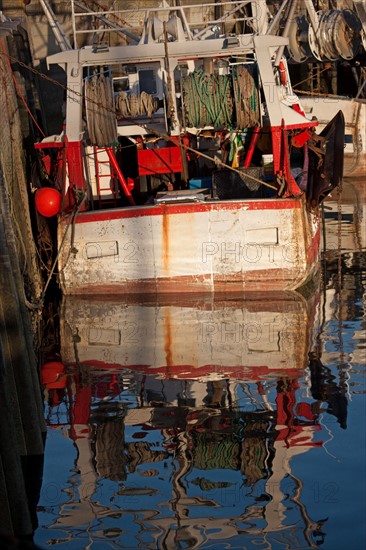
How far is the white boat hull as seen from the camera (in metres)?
14.3

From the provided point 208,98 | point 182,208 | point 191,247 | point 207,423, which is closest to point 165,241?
point 191,247

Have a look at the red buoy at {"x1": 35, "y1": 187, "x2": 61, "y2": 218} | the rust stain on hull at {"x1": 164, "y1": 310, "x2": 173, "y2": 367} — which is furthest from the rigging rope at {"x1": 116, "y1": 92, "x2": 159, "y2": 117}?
the rust stain on hull at {"x1": 164, "y1": 310, "x2": 173, "y2": 367}

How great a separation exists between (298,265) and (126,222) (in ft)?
7.54

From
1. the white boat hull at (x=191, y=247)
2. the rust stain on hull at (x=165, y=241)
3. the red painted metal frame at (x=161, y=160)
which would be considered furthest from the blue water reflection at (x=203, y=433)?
the red painted metal frame at (x=161, y=160)

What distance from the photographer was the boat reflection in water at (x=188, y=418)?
24.4ft

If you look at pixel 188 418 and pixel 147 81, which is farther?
pixel 147 81

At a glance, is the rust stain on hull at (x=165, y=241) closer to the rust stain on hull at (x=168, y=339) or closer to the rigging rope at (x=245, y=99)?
the rust stain on hull at (x=168, y=339)

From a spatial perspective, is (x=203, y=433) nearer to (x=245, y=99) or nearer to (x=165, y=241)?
(x=165, y=241)

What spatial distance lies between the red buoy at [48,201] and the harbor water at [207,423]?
122 centimetres

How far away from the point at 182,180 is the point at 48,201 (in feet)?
8.02

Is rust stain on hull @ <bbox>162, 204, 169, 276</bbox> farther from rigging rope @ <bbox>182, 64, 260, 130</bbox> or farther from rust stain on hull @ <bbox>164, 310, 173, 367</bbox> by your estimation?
rigging rope @ <bbox>182, 64, 260, 130</bbox>

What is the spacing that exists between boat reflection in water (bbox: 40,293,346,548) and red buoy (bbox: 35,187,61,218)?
3.97ft

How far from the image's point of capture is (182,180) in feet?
54.1

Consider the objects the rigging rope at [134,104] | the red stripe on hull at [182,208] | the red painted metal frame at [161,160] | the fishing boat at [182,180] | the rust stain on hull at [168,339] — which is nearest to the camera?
the rust stain on hull at [168,339]
